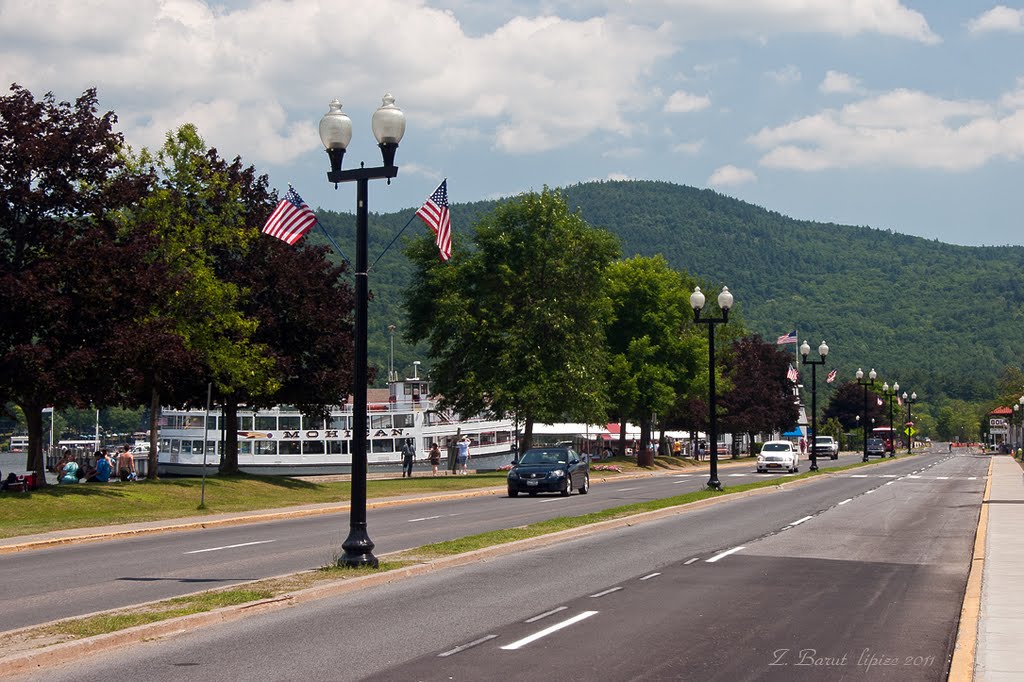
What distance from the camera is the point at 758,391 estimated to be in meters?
100

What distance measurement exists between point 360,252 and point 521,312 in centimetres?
3914

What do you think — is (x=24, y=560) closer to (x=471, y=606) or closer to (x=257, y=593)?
(x=257, y=593)

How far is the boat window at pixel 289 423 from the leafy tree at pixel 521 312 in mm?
28316

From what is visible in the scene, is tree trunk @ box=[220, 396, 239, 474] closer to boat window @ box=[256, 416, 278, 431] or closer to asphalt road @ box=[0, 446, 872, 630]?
asphalt road @ box=[0, 446, 872, 630]

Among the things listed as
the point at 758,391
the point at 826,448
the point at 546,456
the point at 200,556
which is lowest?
the point at 826,448

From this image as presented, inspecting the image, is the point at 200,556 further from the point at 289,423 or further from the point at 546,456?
the point at 289,423

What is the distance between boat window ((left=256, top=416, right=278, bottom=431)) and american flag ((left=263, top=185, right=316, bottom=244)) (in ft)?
200

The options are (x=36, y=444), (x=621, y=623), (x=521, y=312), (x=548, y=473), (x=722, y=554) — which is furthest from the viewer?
(x=521, y=312)

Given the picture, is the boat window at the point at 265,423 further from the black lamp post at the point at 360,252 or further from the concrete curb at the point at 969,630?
the concrete curb at the point at 969,630

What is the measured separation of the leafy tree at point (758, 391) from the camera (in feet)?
314

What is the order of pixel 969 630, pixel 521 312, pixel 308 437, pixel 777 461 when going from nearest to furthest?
1. pixel 969 630
2. pixel 521 312
3. pixel 777 461
4. pixel 308 437

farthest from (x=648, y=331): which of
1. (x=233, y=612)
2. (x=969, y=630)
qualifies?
(x=969, y=630)

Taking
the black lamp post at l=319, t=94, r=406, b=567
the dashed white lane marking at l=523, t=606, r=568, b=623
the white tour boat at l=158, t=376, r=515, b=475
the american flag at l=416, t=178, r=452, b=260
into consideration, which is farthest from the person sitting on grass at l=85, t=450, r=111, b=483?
the white tour boat at l=158, t=376, r=515, b=475

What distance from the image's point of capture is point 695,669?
8.98m
